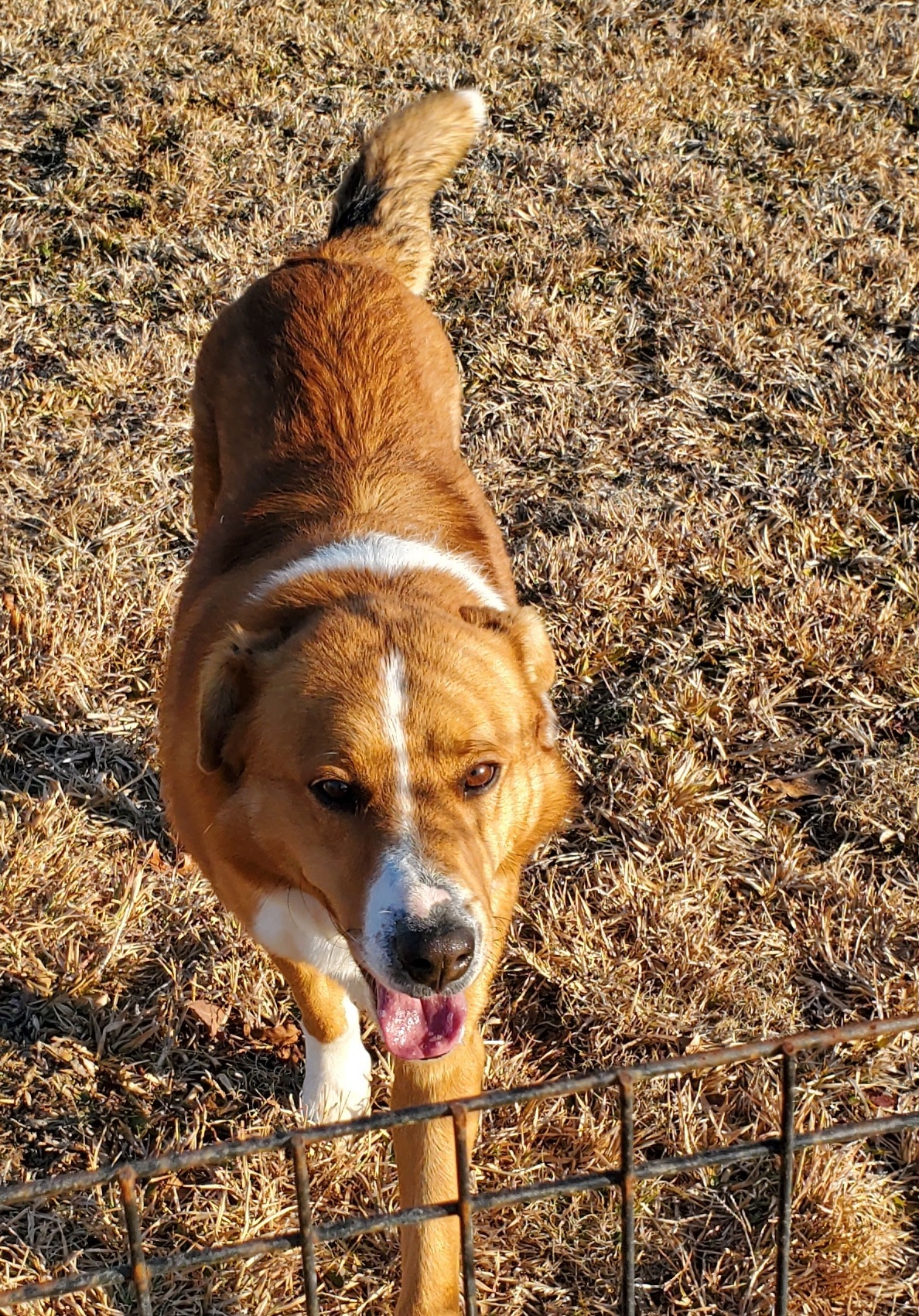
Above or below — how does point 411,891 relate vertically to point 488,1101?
below

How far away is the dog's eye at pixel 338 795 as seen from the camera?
2838 millimetres

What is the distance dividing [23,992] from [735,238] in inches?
201

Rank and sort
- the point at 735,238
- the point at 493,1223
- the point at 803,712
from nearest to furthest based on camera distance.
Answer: the point at 493,1223 → the point at 803,712 → the point at 735,238

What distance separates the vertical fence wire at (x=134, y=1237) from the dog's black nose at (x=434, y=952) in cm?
81

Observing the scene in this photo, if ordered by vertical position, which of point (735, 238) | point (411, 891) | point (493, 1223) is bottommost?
point (493, 1223)

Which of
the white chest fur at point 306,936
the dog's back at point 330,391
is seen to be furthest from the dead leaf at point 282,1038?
the dog's back at point 330,391

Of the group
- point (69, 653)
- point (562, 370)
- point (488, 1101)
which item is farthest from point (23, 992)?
point (562, 370)

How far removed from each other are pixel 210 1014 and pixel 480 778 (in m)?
1.45

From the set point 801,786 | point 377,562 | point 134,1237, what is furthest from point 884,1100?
point 134,1237

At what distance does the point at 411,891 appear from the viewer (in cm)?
260

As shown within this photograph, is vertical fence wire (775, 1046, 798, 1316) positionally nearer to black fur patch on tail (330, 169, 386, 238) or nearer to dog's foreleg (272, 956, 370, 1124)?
dog's foreleg (272, 956, 370, 1124)

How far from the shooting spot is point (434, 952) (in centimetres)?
255

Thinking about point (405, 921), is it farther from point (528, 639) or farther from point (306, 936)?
point (528, 639)

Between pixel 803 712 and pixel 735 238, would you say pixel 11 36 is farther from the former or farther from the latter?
pixel 803 712
